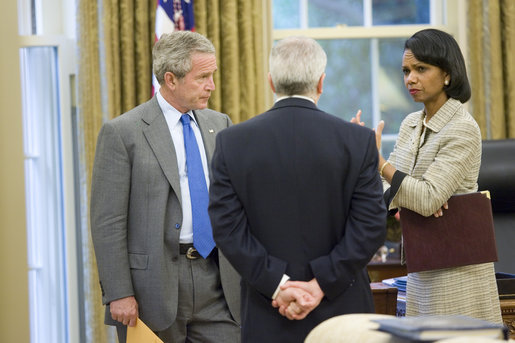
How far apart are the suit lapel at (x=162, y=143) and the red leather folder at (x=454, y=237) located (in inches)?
31.6

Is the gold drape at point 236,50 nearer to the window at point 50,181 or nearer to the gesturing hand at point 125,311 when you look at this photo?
the window at point 50,181

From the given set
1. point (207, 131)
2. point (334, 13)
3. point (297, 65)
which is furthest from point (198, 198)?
point (334, 13)

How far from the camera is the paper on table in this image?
2.42m

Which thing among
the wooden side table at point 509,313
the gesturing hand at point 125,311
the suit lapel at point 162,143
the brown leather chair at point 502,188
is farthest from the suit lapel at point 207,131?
the brown leather chair at point 502,188

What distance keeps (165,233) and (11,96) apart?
4.48 ft

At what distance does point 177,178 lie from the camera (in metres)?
2.59

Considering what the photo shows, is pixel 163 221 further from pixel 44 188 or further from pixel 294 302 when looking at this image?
pixel 44 188

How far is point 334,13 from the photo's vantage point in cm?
489

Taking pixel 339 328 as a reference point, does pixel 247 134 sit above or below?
above

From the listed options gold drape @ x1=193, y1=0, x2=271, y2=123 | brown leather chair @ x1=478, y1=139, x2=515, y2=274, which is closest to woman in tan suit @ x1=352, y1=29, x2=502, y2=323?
brown leather chair @ x1=478, y1=139, x2=515, y2=274

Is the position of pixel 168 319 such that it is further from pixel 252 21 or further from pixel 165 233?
pixel 252 21

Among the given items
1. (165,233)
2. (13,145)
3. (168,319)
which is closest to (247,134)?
(165,233)

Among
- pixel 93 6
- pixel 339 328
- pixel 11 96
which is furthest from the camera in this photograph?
pixel 93 6

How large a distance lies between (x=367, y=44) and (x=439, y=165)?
2.52m
